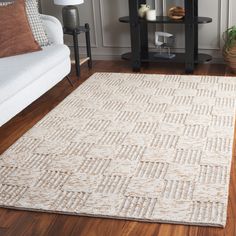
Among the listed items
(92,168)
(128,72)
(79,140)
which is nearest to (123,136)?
(79,140)

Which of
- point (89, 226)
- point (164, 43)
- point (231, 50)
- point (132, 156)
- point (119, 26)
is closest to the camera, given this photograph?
point (89, 226)

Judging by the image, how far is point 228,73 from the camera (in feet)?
14.1

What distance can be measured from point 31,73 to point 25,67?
58 mm

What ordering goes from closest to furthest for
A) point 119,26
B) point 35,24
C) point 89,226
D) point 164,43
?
point 89,226 → point 35,24 → point 164,43 → point 119,26

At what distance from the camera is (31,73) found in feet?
10.9

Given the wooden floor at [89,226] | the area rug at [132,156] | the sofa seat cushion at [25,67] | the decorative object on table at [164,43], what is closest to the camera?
the wooden floor at [89,226]

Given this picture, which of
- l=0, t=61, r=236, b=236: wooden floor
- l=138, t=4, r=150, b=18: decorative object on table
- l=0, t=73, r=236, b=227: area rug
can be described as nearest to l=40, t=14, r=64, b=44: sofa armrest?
l=0, t=73, r=236, b=227: area rug

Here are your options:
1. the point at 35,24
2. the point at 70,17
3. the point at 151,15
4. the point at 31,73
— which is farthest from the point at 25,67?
the point at 151,15

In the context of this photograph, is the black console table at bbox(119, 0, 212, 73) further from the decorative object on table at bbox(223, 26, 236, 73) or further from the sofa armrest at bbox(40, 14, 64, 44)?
the sofa armrest at bbox(40, 14, 64, 44)

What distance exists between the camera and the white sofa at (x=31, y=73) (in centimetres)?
307

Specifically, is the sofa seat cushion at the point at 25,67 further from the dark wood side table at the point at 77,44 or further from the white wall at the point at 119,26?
the white wall at the point at 119,26

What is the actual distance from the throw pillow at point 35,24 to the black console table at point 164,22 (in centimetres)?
84

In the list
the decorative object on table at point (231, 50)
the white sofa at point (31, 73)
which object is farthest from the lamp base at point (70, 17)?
the decorative object on table at point (231, 50)

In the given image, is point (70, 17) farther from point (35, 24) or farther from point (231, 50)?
point (231, 50)
